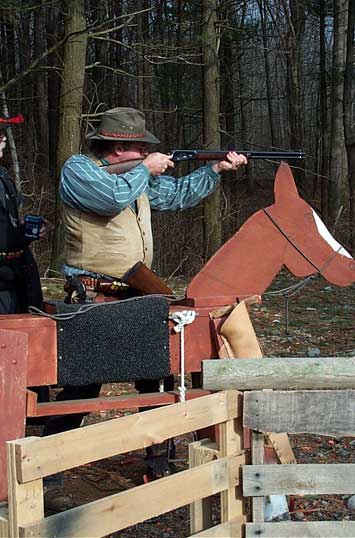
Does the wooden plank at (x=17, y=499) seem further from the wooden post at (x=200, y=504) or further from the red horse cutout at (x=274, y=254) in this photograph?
the red horse cutout at (x=274, y=254)

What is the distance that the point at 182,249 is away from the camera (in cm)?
1431

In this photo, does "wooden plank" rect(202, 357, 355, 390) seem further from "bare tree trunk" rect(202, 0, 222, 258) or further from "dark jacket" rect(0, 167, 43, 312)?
"bare tree trunk" rect(202, 0, 222, 258)

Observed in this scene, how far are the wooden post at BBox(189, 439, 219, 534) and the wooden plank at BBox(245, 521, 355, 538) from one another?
187 millimetres

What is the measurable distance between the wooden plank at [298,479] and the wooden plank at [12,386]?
0.98 m

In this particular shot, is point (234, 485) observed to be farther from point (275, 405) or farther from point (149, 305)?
point (149, 305)

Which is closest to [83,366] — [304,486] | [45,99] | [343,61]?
[304,486]

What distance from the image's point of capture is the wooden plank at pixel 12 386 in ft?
9.95

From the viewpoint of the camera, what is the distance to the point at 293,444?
17.7 ft

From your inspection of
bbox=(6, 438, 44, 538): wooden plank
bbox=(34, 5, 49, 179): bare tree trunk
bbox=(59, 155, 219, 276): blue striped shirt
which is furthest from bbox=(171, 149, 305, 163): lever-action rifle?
bbox=(34, 5, 49, 179): bare tree trunk

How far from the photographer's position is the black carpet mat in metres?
3.32

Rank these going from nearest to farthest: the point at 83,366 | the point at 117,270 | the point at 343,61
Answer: the point at 83,366 < the point at 117,270 < the point at 343,61

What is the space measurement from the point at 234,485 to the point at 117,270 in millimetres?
1165

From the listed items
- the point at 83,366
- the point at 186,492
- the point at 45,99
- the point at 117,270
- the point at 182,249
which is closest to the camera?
the point at 186,492

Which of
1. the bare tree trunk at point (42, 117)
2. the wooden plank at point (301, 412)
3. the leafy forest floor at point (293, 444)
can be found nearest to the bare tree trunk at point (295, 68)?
the bare tree trunk at point (42, 117)
